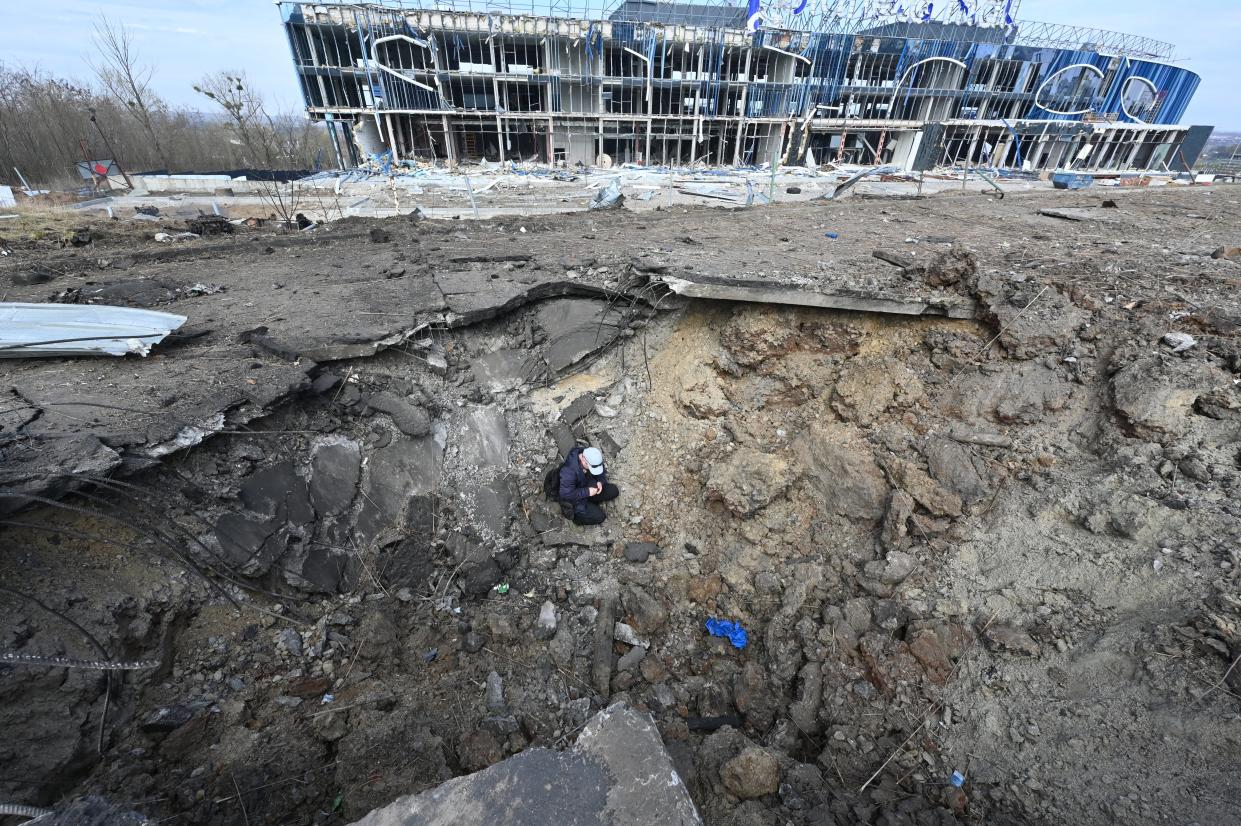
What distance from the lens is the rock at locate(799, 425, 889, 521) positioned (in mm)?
4762

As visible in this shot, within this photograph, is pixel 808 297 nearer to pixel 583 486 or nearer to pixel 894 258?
pixel 894 258

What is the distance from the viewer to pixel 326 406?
4.61 meters

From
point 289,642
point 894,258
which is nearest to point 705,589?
point 289,642

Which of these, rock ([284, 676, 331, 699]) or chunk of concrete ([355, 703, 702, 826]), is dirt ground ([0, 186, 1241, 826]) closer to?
rock ([284, 676, 331, 699])

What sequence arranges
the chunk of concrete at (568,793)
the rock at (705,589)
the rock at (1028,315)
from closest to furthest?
the chunk of concrete at (568,793)
the rock at (1028,315)
the rock at (705,589)

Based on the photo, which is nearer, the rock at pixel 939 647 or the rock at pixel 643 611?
the rock at pixel 939 647

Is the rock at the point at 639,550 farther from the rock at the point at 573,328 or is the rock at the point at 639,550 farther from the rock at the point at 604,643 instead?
the rock at the point at 573,328

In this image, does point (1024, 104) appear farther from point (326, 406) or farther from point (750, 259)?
point (326, 406)

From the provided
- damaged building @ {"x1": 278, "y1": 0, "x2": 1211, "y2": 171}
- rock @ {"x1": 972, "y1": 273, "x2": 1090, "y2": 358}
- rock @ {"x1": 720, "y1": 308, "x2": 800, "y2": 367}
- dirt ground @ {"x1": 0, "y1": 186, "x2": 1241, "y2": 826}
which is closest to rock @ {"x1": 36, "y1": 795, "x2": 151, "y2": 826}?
dirt ground @ {"x1": 0, "y1": 186, "x2": 1241, "y2": 826}

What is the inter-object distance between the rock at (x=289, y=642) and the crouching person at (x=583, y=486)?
8.09ft

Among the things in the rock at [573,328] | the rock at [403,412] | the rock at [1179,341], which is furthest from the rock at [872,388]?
the rock at [403,412]

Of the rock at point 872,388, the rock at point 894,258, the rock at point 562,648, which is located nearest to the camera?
the rock at point 562,648

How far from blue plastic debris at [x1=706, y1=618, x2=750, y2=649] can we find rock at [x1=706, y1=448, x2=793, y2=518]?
1070 mm

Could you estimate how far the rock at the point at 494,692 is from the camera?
12.6ft
